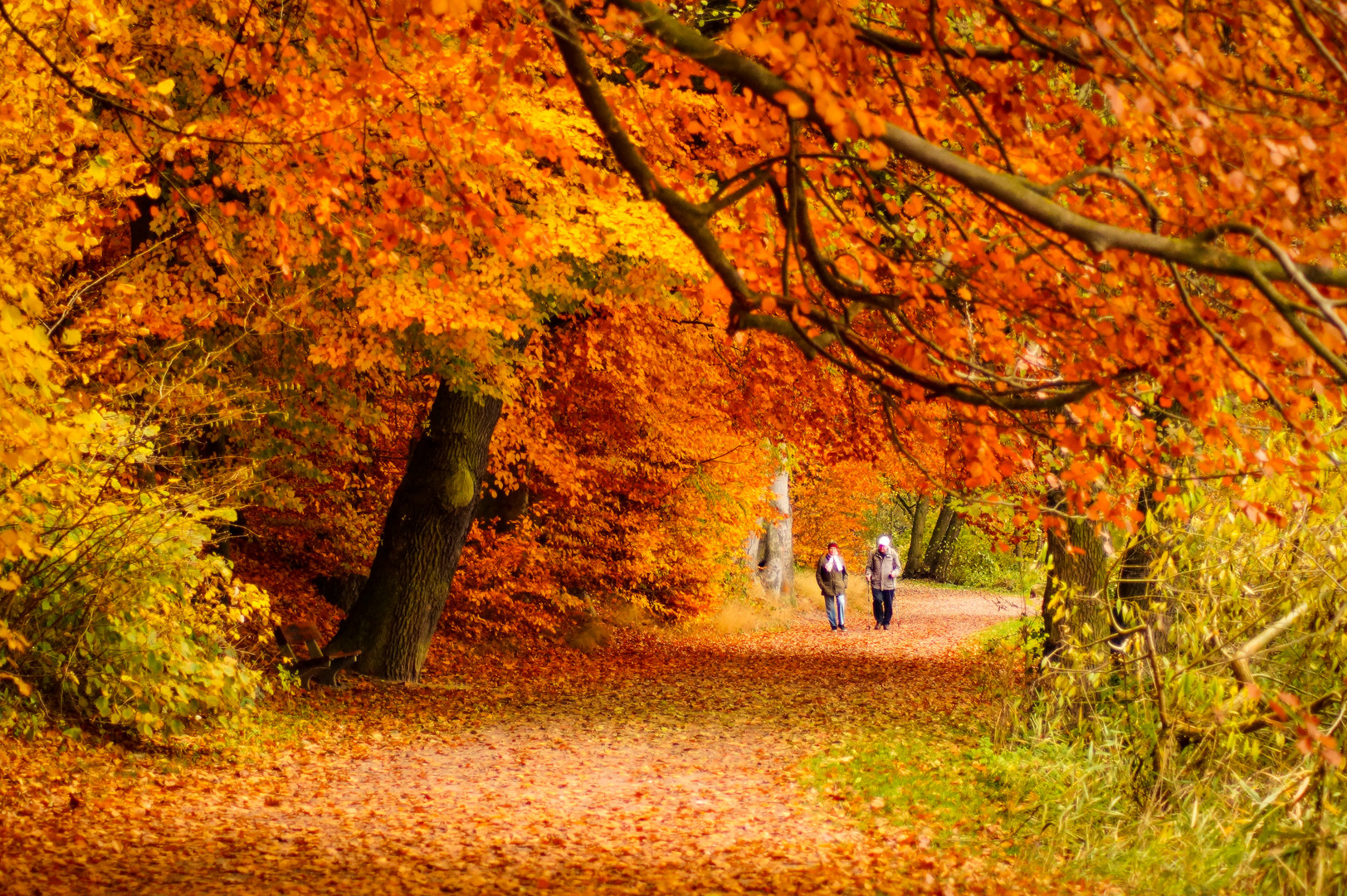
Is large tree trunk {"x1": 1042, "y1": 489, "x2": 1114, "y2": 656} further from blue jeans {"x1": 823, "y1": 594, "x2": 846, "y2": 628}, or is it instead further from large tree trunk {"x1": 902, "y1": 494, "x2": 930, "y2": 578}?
large tree trunk {"x1": 902, "y1": 494, "x2": 930, "y2": 578}

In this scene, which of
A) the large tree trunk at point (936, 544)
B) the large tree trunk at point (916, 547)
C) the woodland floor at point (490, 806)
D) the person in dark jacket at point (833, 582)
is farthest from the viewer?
the large tree trunk at point (916, 547)

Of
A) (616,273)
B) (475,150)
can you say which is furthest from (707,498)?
(475,150)

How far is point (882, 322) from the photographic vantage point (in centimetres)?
1178

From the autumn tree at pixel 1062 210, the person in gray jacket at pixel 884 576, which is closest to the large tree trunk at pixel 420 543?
the autumn tree at pixel 1062 210

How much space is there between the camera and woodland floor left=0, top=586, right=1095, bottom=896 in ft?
20.6

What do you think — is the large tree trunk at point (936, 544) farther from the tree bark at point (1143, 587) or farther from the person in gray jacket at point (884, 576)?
the tree bark at point (1143, 587)

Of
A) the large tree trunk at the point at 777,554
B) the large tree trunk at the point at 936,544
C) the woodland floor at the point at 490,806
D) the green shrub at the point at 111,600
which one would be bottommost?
the woodland floor at the point at 490,806

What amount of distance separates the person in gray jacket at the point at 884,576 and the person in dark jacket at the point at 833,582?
62 cm

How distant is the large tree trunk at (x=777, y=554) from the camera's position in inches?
1037

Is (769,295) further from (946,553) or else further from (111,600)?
(946,553)

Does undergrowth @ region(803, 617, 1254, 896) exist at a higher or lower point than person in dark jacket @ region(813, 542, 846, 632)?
lower

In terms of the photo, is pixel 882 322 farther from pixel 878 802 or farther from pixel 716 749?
pixel 878 802

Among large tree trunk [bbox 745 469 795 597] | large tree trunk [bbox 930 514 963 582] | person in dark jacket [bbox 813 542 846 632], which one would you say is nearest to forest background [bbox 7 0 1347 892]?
person in dark jacket [bbox 813 542 846 632]

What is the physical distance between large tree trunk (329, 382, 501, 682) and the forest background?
42 millimetres
